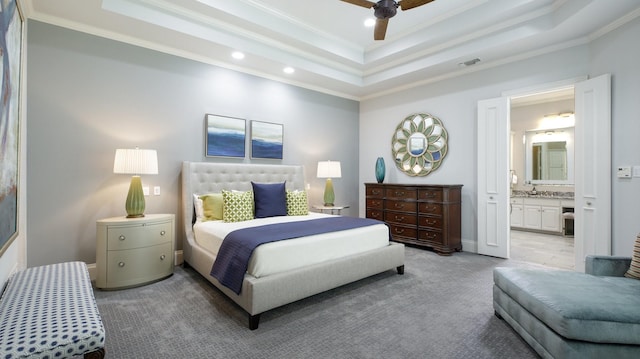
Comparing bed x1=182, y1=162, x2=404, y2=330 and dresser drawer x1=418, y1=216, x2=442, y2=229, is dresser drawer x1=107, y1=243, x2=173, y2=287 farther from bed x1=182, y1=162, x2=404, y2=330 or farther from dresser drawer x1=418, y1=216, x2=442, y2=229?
dresser drawer x1=418, y1=216, x2=442, y2=229

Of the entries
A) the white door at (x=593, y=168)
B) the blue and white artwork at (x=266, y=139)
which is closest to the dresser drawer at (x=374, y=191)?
the blue and white artwork at (x=266, y=139)

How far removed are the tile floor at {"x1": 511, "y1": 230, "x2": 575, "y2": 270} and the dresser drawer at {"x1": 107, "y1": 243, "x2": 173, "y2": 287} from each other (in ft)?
15.5

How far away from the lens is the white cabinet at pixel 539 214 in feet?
19.5

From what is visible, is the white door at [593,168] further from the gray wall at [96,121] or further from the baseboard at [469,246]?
the gray wall at [96,121]

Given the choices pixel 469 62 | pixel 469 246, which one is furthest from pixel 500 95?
pixel 469 246

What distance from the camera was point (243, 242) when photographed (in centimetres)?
247

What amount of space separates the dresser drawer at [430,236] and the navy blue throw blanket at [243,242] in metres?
1.91

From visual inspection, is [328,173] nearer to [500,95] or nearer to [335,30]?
[335,30]

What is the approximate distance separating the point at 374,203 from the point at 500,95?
2.54 metres

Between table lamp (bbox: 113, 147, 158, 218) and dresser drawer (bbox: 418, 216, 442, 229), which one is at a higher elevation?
table lamp (bbox: 113, 147, 158, 218)

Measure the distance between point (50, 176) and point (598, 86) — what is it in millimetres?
6061

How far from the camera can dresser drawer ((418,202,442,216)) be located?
4.38m

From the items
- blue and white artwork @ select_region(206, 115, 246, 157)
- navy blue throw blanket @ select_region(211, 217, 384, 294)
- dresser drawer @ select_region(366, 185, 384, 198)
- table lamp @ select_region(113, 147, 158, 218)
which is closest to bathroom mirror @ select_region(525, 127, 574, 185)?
dresser drawer @ select_region(366, 185, 384, 198)

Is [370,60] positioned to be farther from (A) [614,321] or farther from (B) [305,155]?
(A) [614,321]
